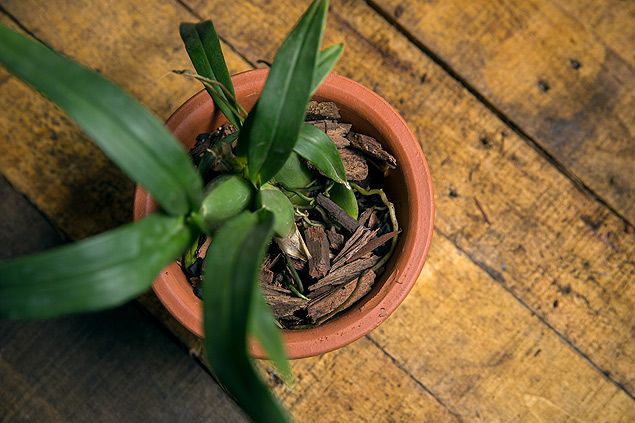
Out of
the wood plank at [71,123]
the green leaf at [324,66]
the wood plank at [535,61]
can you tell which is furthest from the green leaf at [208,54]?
the wood plank at [535,61]

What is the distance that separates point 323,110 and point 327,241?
0.57 feet

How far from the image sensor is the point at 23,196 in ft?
3.38

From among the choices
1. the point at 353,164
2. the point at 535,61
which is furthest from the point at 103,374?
the point at 535,61

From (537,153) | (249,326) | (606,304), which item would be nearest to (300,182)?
(249,326)

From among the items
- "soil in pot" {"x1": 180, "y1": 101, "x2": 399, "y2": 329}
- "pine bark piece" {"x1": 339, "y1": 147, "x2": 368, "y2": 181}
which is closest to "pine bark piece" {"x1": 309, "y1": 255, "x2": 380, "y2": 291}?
"soil in pot" {"x1": 180, "y1": 101, "x2": 399, "y2": 329}

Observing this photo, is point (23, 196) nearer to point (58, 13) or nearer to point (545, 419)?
point (58, 13)

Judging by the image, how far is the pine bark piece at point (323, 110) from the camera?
2.81 feet

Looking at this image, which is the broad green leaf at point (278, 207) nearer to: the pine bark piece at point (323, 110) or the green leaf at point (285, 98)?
the green leaf at point (285, 98)

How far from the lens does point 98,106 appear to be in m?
0.51

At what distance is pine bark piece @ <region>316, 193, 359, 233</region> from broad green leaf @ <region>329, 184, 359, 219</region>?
0.4 inches

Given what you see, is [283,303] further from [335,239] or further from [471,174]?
[471,174]

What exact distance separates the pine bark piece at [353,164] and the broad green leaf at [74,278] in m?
0.38

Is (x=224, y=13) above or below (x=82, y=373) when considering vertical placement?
above

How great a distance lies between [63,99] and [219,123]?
14.4 inches
